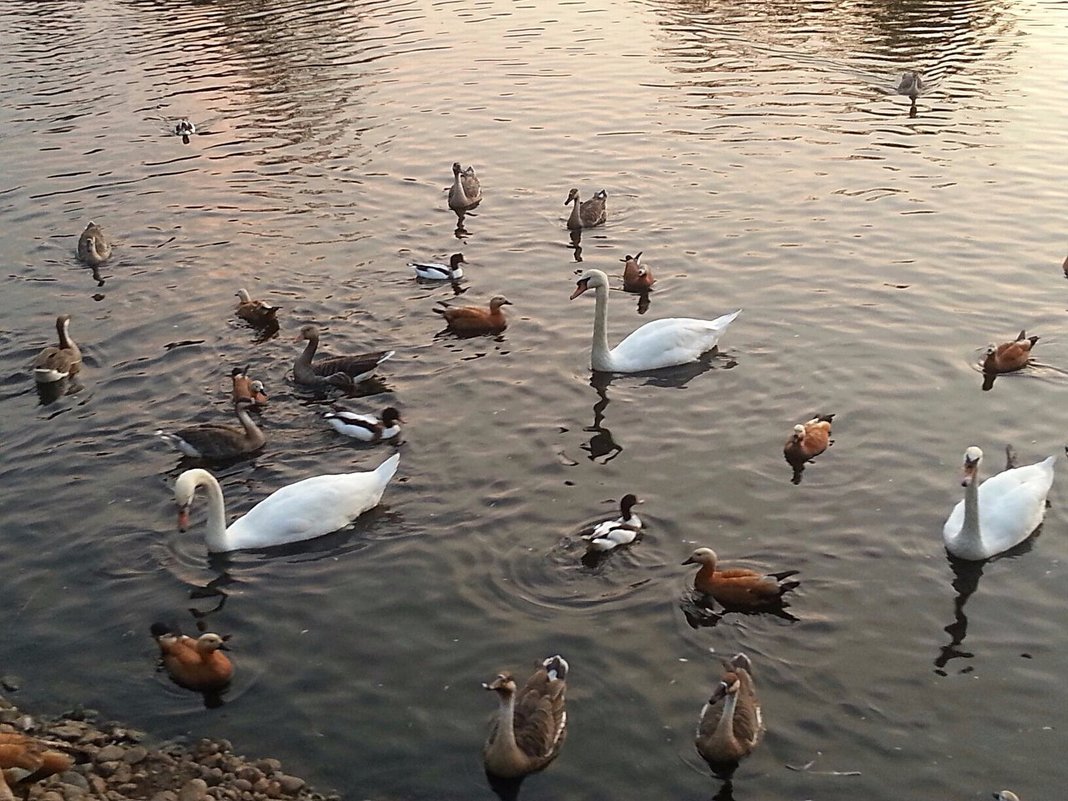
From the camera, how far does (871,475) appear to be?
42.6 ft

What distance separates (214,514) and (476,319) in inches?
228

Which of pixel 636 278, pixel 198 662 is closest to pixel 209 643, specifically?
pixel 198 662

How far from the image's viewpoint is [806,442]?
13047mm

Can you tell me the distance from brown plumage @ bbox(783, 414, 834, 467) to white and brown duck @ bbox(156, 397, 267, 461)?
239 inches

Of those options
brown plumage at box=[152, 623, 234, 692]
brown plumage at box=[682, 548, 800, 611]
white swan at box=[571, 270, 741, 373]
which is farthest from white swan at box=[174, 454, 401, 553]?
white swan at box=[571, 270, 741, 373]

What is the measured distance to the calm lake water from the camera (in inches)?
383

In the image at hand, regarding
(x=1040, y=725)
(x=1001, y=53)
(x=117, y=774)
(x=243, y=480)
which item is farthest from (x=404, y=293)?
(x=1001, y=53)

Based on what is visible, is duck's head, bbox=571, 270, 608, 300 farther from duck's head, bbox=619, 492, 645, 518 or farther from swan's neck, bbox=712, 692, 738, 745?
swan's neck, bbox=712, 692, 738, 745

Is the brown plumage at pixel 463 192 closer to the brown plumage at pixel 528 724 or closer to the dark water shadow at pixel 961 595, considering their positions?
the dark water shadow at pixel 961 595

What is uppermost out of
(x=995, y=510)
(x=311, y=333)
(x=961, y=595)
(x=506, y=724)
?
(x=311, y=333)

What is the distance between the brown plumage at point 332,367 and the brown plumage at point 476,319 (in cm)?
149

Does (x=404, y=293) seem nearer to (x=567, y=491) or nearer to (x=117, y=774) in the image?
(x=567, y=491)

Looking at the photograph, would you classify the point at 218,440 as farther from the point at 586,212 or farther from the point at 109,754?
the point at 586,212

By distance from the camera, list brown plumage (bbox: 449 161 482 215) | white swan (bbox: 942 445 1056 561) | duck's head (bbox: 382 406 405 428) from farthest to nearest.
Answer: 1. brown plumage (bbox: 449 161 482 215)
2. duck's head (bbox: 382 406 405 428)
3. white swan (bbox: 942 445 1056 561)
